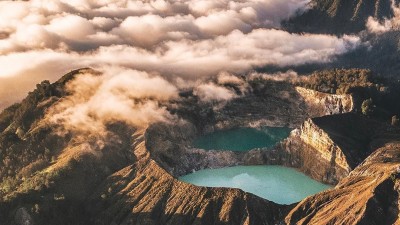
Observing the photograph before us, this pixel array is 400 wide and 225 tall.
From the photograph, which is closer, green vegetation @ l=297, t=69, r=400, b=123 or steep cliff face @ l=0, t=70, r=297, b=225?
steep cliff face @ l=0, t=70, r=297, b=225

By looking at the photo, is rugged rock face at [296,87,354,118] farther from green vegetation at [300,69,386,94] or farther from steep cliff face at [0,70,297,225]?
steep cliff face at [0,70,297,225]

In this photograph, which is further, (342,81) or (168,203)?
(342,81)

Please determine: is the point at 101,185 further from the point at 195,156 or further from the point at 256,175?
the point at 256,175

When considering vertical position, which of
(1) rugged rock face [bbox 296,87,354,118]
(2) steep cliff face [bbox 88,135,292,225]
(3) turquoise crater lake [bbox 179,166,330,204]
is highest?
(1) rugged rock face [bbox 296,87,354,118]

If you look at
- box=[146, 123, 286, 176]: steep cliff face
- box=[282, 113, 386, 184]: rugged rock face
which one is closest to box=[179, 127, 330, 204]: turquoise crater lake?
box=[146, 123, 286, 176]: steep cliff face

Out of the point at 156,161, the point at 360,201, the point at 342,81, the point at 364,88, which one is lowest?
the point at 360,201

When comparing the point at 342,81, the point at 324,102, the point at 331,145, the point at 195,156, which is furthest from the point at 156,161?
the point at 342,81

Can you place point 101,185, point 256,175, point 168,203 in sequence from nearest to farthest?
point 168,203 → point 101,185 → point 256,175

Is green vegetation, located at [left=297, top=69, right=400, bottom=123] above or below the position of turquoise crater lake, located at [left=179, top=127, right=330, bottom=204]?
above
